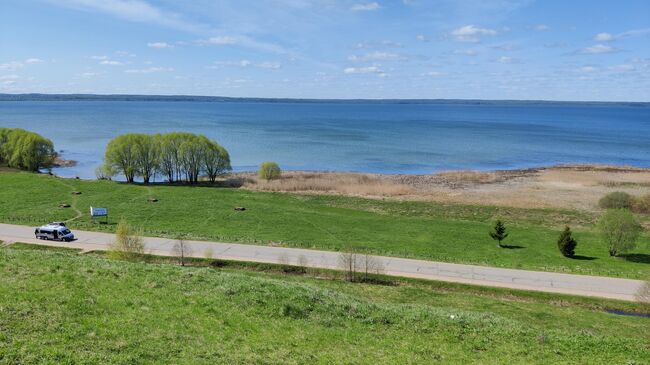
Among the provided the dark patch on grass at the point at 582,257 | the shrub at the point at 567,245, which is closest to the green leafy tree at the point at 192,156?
the shrub at the point at 567,245

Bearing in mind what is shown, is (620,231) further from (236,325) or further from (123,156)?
(123,156)

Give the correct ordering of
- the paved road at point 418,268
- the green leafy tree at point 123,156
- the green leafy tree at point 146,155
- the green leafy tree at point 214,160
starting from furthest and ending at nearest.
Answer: the green leafy tree at point 214,160 → the green leafy tree at point 146,155 → the green leafy tree at point 123,156 → the paved road at point 418,268

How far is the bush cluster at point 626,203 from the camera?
5291 cm

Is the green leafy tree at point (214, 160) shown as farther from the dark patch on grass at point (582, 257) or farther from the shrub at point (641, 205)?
the shrub at point (641, 205)

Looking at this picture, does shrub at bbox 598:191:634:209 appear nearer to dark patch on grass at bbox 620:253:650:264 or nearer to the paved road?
dark patch on grass at bbox 620:253:650:264

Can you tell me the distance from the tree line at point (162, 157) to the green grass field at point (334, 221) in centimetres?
1088

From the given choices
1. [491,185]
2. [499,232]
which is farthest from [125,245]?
[491,185]

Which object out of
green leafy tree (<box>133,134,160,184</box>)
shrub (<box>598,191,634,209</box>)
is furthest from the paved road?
green leafy tree (<box>133,134,160,184</box>)

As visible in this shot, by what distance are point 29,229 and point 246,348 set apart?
1133 inches

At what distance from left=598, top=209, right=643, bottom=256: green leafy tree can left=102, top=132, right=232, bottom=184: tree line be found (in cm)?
5048

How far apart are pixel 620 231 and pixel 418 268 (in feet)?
52.2

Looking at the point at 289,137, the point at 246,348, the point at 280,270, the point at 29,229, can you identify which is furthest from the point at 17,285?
the point at 289,137

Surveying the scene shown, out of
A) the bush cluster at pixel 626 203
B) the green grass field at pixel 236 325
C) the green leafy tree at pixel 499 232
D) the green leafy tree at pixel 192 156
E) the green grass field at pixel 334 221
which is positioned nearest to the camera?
the green grass field at pixel 236 325

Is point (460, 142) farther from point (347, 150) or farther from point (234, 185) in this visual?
point (234, 185)
